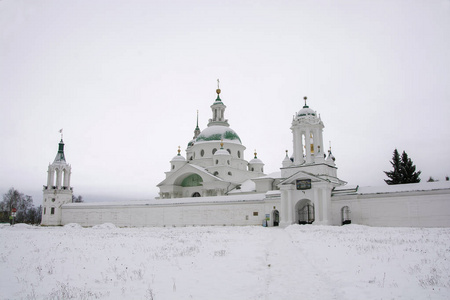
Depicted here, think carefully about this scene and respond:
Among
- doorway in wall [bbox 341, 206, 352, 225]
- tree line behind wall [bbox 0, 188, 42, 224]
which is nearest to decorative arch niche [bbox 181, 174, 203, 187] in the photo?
doorway in wall [bbox 341, 206, 352, 225]

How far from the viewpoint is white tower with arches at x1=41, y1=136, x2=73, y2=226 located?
2008 inches

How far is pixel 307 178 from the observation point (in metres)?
34.6

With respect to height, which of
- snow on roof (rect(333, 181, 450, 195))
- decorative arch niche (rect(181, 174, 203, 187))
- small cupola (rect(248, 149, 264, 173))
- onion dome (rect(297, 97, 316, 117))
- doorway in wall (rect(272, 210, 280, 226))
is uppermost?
onion dome (rect(297, 97, 316, 117))

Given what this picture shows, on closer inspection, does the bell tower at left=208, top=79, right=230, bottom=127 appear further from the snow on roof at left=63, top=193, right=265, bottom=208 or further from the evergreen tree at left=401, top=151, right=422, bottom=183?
the evergreen tree at left=401, top=151, right=422, bottom=183

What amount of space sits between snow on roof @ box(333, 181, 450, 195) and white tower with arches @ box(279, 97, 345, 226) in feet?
5.89

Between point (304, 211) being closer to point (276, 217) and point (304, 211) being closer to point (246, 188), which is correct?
point (276, 217)

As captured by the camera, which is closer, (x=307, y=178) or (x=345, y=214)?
(x=307, y=178)

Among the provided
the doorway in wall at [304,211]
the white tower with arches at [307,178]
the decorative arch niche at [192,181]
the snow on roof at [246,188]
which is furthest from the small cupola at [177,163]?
the doorway in wall at [304,211]

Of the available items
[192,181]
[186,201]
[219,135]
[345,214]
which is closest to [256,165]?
[219,135]

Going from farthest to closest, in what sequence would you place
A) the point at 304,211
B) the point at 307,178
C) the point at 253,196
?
the point at 253,196, the point at 304,211, the point at 307,178

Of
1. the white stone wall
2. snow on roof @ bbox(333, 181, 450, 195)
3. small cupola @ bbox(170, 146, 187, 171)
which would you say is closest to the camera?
the white stone wall

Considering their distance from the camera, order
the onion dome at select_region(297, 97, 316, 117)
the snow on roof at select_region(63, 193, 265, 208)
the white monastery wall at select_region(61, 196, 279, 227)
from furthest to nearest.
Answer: the onion dome at select_region(297, 97, 316, 117)
the snow on roof at select_region(63, 193, 265, 208)
the white monastery wall at select_region(61, 196, 279, 227)

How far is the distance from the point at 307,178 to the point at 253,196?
7727mm

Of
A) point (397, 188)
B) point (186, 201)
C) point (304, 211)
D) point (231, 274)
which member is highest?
point (397, 188)
